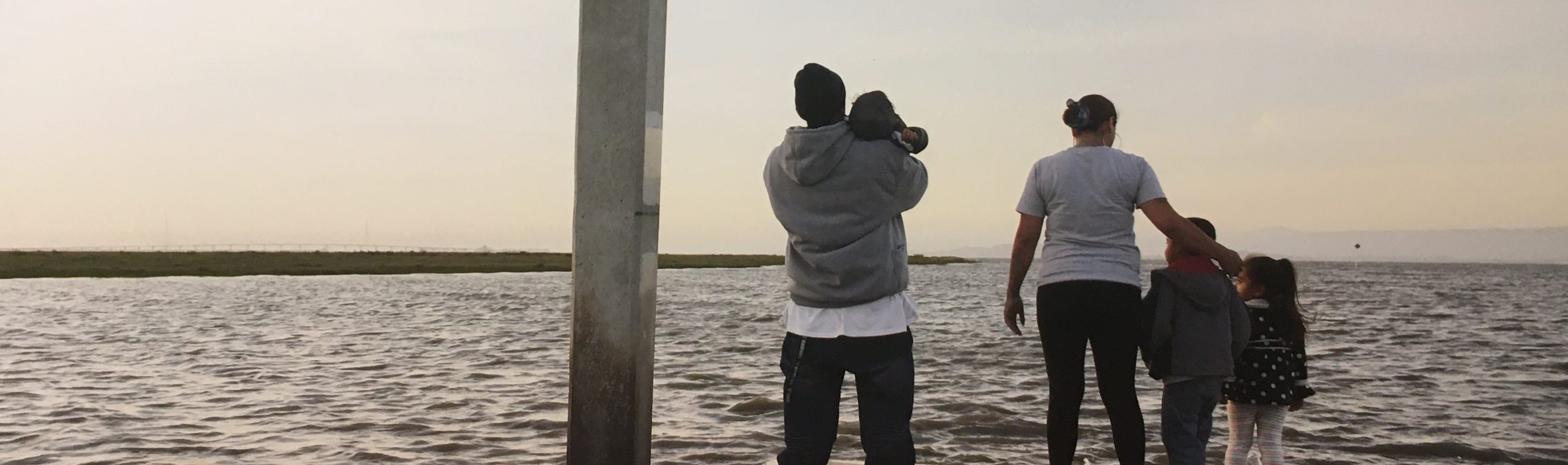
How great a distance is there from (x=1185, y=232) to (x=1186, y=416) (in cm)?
81

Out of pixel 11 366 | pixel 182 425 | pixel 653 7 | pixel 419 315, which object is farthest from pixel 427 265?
pixel 653 7

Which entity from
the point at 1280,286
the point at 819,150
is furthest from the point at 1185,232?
the point at 819,150

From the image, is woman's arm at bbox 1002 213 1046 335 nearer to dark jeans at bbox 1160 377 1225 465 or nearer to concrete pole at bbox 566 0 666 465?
dark jeans at bbox 1160 377 1225 465

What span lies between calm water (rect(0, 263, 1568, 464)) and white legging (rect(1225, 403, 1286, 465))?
1.60m

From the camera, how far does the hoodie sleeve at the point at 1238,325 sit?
4.51m

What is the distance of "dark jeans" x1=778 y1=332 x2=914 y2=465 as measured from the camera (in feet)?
11.6

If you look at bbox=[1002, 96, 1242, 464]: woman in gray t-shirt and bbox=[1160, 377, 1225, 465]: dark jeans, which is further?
bbox=[1160, 377, 1225, 465]: dark jeans

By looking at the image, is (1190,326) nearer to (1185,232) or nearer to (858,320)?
(1185,232)

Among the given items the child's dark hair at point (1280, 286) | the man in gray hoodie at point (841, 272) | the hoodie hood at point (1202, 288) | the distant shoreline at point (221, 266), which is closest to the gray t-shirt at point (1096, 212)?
the hoodie hood at point (1202, 288)

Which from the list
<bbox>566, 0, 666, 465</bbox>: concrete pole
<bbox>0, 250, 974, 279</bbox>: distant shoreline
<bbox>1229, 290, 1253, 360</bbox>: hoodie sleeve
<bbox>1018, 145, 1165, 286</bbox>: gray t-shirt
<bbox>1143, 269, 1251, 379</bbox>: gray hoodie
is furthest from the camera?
<bbox>0, 250, 974, 279</bbox>: distant shoreline

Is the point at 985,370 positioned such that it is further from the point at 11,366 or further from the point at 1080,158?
the point at 11,366

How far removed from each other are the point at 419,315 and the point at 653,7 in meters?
18.9

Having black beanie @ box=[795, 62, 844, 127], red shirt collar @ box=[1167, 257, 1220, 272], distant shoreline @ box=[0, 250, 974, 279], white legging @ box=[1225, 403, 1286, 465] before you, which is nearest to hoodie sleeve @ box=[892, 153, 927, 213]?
black beanie @ box=[795, 62, 844, 127]

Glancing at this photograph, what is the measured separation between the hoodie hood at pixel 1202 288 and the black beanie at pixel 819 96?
1723mm
